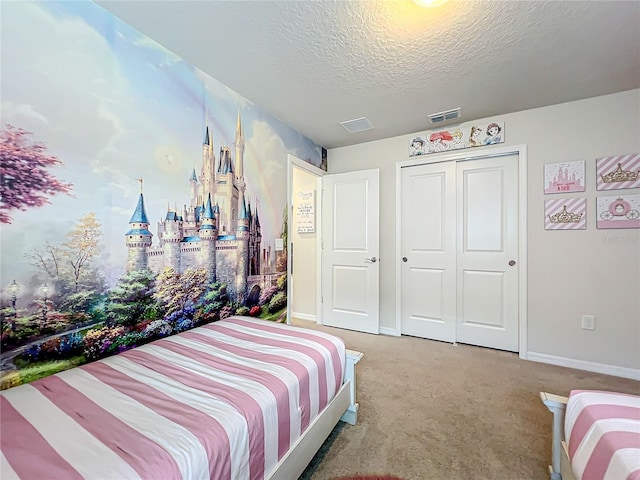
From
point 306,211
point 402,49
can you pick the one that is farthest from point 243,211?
point 402,49

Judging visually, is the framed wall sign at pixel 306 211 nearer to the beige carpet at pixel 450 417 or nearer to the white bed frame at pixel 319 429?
the beige carpet at pixel 450 417

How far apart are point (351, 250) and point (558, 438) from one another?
8.21 ft

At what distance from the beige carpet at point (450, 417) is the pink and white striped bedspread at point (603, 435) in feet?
1.74

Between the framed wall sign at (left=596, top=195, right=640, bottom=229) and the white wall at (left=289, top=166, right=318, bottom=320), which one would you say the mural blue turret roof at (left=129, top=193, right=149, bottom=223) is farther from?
the framed wall sign at (left=596, top=195, right=640, bottom=229)

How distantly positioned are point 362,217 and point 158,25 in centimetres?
257

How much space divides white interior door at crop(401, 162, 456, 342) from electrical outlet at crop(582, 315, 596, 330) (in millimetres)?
1053

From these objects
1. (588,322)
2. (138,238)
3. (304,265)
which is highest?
(138,238)

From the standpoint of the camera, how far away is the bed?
31.1 inches

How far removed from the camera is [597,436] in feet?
2.96

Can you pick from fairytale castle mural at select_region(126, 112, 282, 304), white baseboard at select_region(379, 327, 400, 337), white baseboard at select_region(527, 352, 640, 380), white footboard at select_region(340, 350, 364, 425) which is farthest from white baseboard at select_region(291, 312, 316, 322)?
white baseboard at select_region(527, 352, 640, 380)

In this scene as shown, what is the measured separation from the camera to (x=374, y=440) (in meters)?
1.59

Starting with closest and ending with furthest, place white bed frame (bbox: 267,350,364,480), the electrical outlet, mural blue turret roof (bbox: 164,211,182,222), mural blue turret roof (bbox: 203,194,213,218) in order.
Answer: white bed frame (bbox: 267,350,364,480)
mural blue turret roof (bbox: 164,211,182,222)
mural blue turret roof (bbox: 203,194,213,218)
the electrical outlet

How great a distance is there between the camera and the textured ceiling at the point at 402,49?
1502 millimetres

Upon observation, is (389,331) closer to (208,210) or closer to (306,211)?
(306,211)
